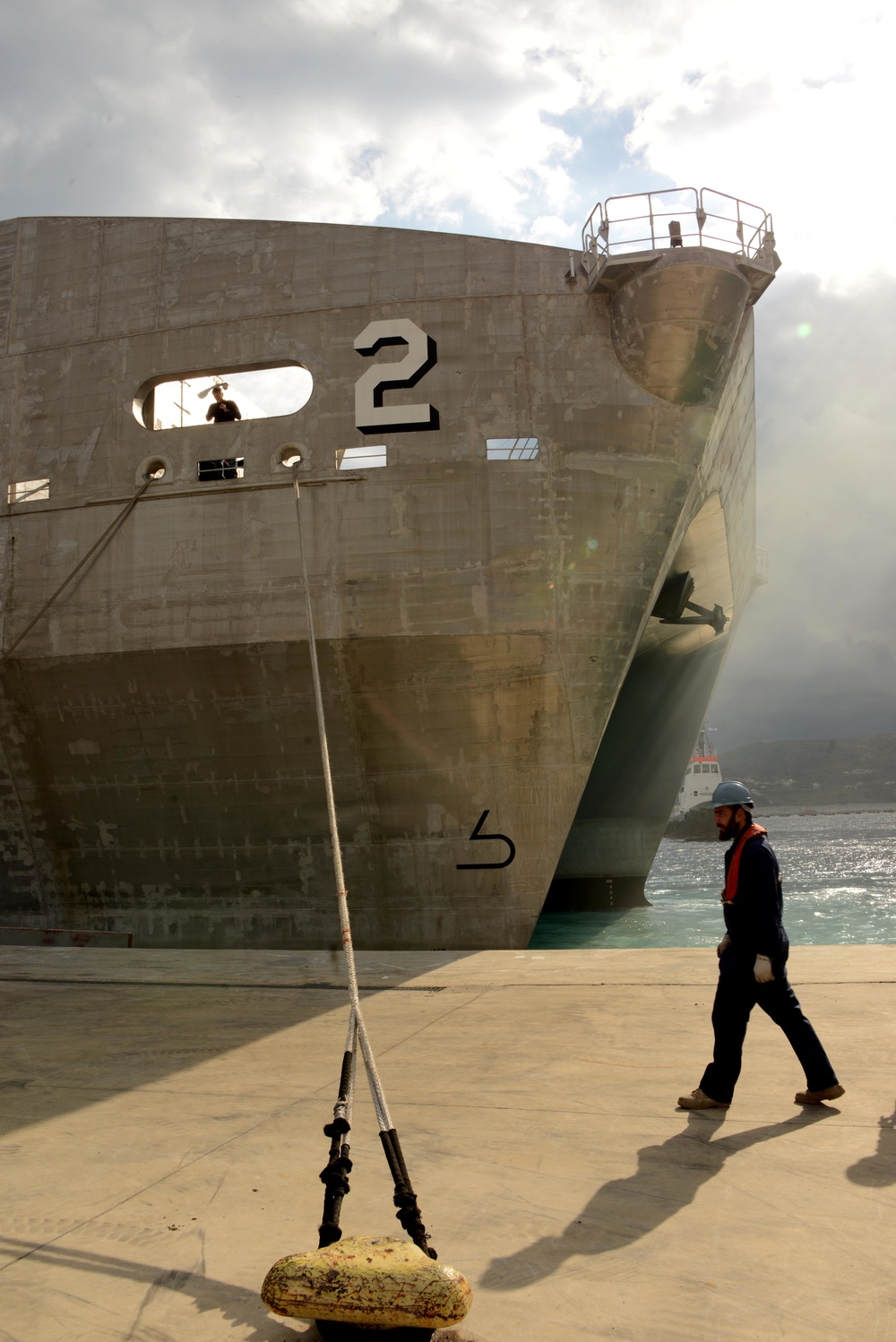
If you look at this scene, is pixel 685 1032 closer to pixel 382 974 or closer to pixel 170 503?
pixel 382 974

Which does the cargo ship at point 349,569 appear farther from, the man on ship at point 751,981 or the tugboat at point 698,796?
the tugboat at point 698,796

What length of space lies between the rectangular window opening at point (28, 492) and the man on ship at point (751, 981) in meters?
12.8

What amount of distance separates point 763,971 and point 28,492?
13.6m

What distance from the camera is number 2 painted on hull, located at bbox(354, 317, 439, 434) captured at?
13.3 m

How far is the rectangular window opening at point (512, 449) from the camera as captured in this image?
13.2m

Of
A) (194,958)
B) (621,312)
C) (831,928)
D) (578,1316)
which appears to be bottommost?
(831,928)

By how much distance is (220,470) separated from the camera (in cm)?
1388

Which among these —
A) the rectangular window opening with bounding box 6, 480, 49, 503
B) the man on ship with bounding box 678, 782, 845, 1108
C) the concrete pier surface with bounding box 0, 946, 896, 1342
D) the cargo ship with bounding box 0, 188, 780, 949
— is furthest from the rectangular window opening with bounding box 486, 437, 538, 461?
the man on ship with bounding box 678, 782, 845, 1108

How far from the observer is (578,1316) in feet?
8.13

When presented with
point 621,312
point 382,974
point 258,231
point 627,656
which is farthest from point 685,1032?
point 258,231

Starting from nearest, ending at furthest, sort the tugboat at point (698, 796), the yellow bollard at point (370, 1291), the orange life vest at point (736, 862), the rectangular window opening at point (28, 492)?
the yellow bollard at point (370, 1291)
the orange life vest at point (736, 862)
the rectangular window opening at point (28, 492)
the tugboat at point (698, 796)

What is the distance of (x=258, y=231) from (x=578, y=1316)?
48.4 ft

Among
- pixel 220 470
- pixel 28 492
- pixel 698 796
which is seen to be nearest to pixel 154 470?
pixel 220 470

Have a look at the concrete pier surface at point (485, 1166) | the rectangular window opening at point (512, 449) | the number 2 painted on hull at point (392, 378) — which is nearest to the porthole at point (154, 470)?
the number 2 painted on hull at point (392, 378)
